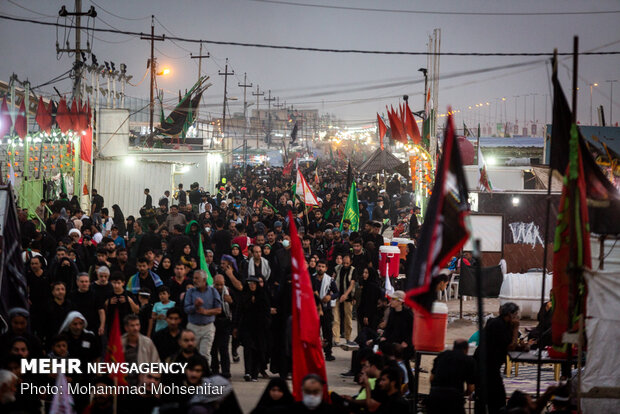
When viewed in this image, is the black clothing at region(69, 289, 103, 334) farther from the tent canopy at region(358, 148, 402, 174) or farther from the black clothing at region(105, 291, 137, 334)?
the tent canopy at region(358, 148, 402, 174)

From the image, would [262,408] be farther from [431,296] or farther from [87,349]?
[87,349]

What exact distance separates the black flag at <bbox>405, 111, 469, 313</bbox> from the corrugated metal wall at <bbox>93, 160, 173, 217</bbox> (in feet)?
77.1

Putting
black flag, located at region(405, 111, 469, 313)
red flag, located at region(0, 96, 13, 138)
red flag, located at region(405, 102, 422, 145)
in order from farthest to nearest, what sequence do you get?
red flag, located at region(405, 102, 422, 145) < red flag, located at region(0, 96, 13, 138) < black flag, located at region(405, 111, 469, 313)

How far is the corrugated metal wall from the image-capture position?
29.9 metres

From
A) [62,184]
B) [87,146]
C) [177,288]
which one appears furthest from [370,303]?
[87,146]

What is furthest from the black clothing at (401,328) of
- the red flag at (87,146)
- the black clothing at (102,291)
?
the red flag at (87,146)

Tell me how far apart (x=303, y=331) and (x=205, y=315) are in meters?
2.47

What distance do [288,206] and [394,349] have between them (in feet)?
51.4

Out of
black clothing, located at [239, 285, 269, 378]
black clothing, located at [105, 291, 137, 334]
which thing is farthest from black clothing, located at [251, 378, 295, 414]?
black clothing, located at [239, 285, 269, 378]

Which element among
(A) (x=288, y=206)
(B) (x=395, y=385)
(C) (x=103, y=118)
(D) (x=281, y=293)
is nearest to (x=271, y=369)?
(D) (x=281, y=293)

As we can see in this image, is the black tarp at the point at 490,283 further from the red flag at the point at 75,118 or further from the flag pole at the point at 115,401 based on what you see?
the red flag at the point at 75,118

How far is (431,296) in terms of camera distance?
7.04 meters

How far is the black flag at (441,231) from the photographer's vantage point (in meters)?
7.01

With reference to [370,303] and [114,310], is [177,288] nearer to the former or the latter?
[114,310]
